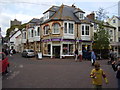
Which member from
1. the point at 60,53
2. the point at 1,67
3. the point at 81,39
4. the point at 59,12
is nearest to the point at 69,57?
the point at 60,53

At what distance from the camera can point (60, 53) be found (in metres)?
26.4

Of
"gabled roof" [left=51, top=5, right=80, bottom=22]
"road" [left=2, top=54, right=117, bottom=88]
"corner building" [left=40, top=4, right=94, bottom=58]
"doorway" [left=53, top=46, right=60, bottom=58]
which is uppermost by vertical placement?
"gabled roof" [left=51, top=5, right=80, bottom=22]

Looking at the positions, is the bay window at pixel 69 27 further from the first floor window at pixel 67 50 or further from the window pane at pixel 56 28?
the first floor window at pixel 67 50

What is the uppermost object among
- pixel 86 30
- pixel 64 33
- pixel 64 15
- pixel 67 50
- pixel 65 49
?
pixel 64 15

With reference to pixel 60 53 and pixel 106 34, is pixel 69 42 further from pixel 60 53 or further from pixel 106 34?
pixel 106 34

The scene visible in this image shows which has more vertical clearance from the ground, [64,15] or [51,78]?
[64,15]

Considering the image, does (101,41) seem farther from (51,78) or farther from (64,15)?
(51,78)

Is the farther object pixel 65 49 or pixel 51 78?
pixel 65 49

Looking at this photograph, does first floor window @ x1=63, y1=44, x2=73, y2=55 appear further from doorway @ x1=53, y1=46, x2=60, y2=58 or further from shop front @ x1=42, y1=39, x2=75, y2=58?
doorway @ x1=53, y1=46, x2=60, y2=58

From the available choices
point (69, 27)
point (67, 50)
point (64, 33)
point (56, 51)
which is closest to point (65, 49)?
point (67, 50)

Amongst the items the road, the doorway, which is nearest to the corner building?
the doorway

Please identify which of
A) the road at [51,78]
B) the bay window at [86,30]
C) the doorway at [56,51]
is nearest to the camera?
the road at [51,78]

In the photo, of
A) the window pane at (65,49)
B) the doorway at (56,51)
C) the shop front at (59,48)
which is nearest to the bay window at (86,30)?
the shop front at (59,48)

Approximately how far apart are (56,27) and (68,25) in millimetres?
2100
